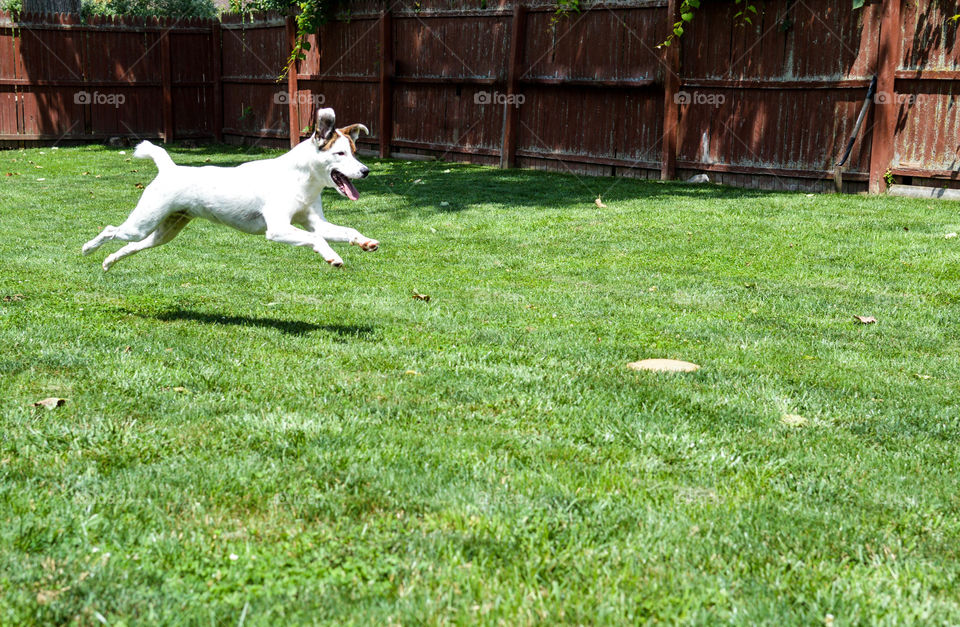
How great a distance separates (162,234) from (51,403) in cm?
212

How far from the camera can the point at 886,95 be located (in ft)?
37.0

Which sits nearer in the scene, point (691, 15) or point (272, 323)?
point (272, 323)

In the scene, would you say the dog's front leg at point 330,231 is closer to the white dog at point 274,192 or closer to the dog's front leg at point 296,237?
the white dog at point 274,192

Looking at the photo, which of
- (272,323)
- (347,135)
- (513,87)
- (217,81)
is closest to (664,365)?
(347,135)

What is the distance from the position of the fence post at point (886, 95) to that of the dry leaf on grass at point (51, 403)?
9777 millimetres

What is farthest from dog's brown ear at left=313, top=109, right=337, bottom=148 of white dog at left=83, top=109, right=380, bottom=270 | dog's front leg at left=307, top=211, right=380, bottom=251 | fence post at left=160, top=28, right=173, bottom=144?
fence post at left=160, top=28, right=173, bottom=144

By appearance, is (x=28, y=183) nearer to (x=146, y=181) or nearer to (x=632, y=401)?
(x=146, y=181)

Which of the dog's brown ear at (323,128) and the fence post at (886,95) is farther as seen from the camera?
the fence post at (886,95)

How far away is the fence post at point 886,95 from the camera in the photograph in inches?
440
